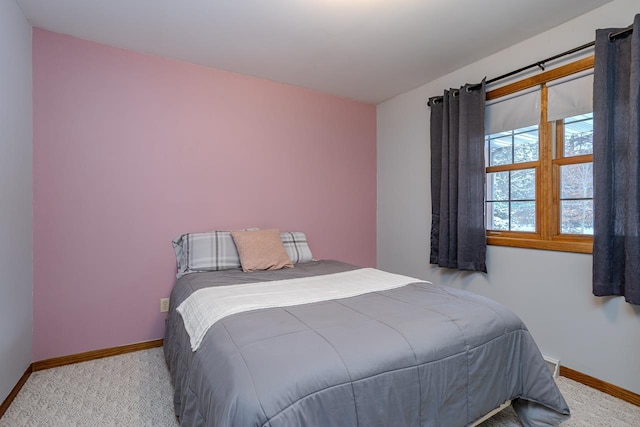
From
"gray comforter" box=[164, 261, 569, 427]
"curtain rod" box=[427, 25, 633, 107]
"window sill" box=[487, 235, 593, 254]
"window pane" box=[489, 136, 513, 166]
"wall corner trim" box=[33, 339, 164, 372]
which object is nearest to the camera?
"gray comforter" box=[164, 261, 569, 427]

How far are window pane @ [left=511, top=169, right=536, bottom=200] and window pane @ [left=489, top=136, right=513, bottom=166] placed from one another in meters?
0.13

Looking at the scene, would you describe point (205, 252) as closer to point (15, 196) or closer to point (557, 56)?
point (15, 196)

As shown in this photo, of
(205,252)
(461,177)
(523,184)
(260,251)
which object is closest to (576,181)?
(523,184)

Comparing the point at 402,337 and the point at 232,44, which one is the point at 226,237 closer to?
the point at 232,44

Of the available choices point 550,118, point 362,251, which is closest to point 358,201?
point 362,251

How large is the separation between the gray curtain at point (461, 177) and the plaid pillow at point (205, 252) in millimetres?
1894

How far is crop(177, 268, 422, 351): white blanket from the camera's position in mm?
1480

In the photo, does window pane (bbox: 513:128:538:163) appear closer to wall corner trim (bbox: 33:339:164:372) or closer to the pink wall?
the pink wall

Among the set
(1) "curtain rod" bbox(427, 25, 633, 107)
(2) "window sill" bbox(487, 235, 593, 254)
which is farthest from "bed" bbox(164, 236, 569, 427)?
(1) "curtain rod" bbox(427, 25, 633, 107)

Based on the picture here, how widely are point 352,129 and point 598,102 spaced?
223 cm

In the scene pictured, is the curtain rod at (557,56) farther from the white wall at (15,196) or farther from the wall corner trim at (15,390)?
the wall corner trim at (15,390)

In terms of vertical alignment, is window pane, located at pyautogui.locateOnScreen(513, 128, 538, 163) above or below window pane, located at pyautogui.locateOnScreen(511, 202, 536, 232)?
above

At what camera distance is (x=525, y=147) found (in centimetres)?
251

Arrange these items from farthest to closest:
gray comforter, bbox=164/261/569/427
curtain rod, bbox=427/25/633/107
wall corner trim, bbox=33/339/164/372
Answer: wall corner trim, bbox=33/339/164/372, curtain rod, bbox=427/25/633/107, gray comforter, bbox=164/261/569/427
